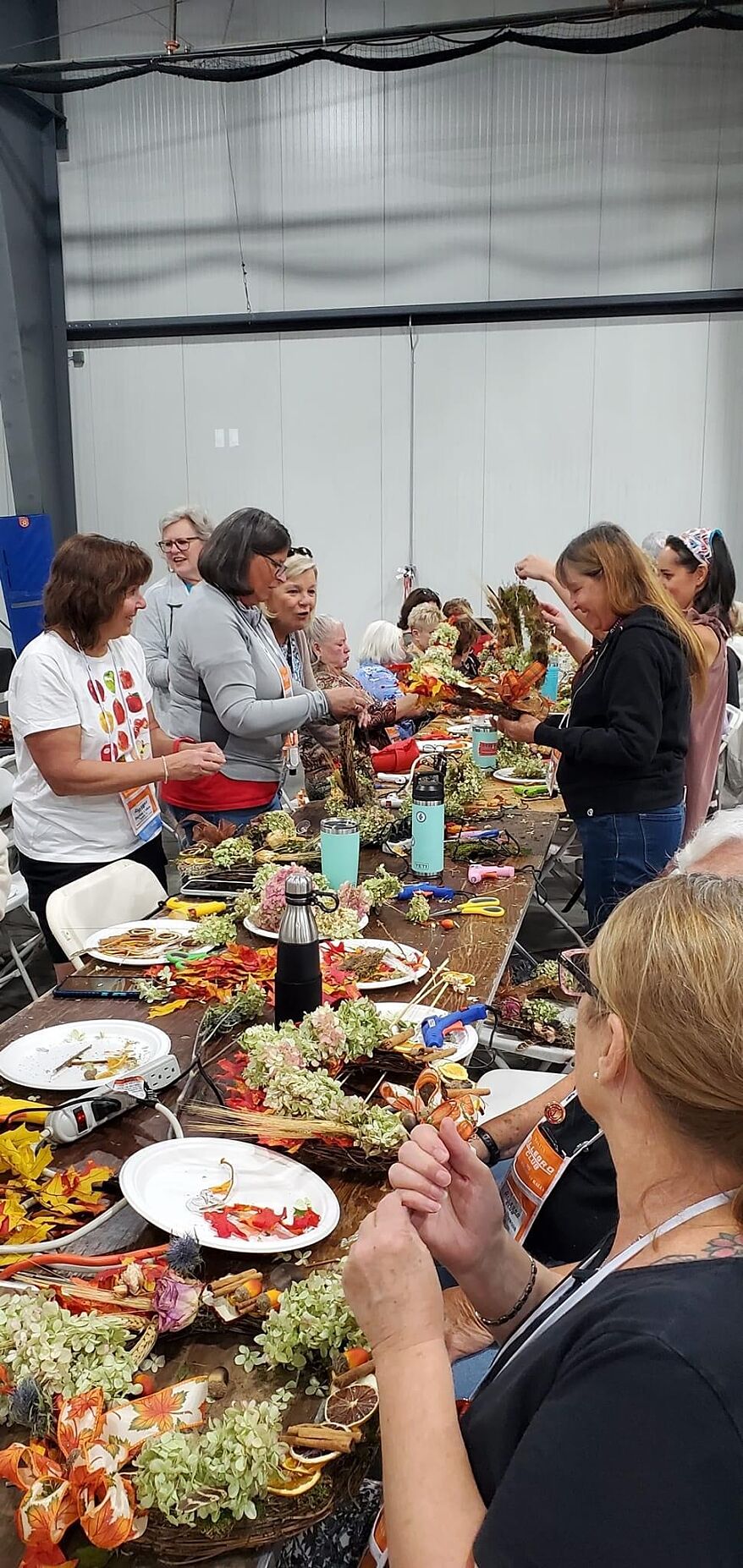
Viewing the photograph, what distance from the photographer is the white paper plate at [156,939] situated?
244cm

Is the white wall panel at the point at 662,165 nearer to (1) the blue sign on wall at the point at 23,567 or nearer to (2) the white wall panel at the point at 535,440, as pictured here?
(2) the white wall panel at the point at 535,440

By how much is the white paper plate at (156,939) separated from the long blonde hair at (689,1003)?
1541 millimetres

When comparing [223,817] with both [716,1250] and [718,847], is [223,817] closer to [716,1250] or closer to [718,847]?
[718,847]

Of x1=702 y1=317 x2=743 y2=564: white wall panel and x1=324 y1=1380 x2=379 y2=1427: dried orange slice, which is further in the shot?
x1=702 y1=317 x2=743 y2=564: white wall panel

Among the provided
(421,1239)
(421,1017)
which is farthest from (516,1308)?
(421,1017)

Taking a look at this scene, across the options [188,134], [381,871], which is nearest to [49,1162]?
[381,871]

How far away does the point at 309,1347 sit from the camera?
1.26m

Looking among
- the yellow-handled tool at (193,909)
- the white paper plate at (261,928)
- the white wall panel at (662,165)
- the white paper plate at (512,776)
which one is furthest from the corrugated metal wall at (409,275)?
the white paper plate at (261,928)

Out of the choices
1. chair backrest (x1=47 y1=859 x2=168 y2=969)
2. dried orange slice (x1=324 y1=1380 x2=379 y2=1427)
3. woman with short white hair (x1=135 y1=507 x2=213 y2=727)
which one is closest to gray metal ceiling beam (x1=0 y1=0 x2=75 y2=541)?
woman with short white hair (x1=135 y1=507 x2=213 y2=727)

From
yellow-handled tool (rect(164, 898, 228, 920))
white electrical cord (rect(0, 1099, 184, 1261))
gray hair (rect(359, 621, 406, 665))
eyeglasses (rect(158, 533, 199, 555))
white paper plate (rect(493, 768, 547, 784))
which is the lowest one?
white paper plate (rect(493, 768, 547, 784))

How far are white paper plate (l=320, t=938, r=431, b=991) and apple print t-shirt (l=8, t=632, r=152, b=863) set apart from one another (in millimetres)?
907

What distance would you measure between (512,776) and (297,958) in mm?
2719

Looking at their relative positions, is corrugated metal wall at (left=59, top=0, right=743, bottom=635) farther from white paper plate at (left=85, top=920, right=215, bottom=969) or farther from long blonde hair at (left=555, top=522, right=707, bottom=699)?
white paper plate at (left=85, top=920, right=215, bottom=969)

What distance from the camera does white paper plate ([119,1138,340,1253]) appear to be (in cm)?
144
